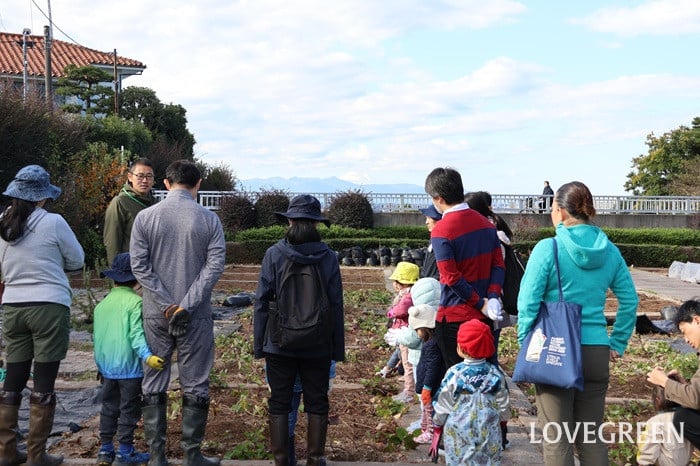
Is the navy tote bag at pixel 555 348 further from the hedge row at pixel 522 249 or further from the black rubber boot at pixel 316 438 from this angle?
the hedge row at pixel 522 249

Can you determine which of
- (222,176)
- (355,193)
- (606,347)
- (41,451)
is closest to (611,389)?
(606,347)

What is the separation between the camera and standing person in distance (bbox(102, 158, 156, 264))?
5958 millimetres

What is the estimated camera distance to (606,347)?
3852 millimetres

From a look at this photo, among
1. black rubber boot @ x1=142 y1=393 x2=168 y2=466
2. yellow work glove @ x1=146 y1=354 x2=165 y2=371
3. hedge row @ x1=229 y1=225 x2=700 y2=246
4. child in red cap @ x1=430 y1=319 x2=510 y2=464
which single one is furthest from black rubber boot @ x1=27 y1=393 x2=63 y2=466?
hedge row @ x1=229 y1=225 x2=700 y2=246

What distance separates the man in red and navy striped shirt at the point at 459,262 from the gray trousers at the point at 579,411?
0.74 metres

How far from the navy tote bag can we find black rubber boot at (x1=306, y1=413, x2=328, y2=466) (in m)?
1.30

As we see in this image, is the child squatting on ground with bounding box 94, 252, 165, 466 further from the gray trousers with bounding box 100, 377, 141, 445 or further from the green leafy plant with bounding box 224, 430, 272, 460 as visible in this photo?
the green leafy plant with bounding box 224, 430, 272, 460

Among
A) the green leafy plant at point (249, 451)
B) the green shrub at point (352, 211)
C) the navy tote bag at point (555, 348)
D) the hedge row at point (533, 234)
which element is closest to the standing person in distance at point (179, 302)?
the green leafy plant at point (249, 451)

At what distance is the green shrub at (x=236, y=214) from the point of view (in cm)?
2588

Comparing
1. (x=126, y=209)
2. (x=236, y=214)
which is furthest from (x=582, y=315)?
(x=236, y=214)

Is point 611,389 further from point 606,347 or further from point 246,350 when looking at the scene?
point 246,350

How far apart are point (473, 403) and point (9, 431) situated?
2.99 m

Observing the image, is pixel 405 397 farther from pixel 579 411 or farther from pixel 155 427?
pixel 579 411

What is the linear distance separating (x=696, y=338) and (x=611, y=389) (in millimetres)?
2621
